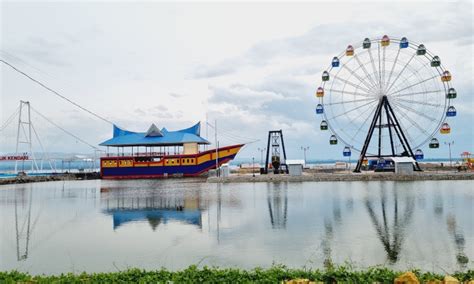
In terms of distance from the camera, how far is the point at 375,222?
46.9 feet

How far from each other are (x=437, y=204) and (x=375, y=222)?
669 centimetres

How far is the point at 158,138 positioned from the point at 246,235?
45.3 metres

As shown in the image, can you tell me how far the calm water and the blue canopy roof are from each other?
33851 millimetres

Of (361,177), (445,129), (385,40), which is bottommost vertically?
(361,177)

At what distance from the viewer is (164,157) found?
180ft

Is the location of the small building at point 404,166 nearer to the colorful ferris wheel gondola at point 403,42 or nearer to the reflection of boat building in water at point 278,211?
the colorful ferris wheel gondola at point 403,42

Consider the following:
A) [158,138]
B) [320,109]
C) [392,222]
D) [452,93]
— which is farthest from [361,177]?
[158,138]

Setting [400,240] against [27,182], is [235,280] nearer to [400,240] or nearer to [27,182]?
[400,240]

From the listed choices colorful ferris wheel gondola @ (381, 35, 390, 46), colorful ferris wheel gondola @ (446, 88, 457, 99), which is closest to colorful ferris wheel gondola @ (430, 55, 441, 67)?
colorful ferris wheel gondola @ (446, 88, 457, 99)

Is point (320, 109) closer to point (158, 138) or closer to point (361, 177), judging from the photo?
point (361, 177)

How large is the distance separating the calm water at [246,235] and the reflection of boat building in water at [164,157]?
32357 mm

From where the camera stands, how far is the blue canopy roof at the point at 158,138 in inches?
2168

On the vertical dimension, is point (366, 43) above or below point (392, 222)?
above

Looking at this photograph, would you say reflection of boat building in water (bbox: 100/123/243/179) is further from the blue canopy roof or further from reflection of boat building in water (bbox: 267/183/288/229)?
reflection of boat building in water (bbox: 267/183/288/229)
